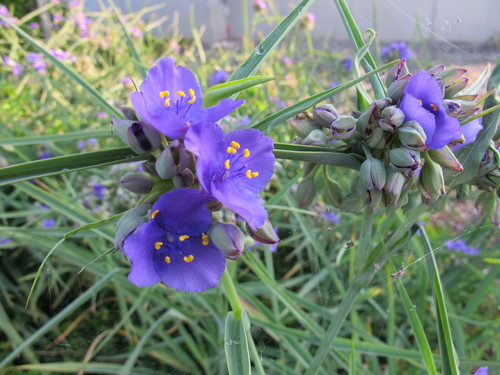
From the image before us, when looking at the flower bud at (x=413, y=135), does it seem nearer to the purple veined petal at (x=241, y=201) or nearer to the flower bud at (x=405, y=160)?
the flower bud at (x=405, y=160)

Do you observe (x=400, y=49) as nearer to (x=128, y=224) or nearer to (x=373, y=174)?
(x=373, y=174)

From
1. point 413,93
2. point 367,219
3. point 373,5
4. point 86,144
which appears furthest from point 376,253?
point 86,144

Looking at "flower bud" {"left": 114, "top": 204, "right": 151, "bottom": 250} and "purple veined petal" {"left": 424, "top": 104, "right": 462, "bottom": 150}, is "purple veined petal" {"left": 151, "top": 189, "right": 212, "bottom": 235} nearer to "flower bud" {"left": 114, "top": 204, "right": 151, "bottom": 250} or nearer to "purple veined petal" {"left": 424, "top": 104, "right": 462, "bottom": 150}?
"flower bud" {"left": 114, "top": 204, "right": 151, "bottom": 250}

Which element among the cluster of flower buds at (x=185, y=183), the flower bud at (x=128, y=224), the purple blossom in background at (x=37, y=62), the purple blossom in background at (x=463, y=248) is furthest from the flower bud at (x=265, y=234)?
the purple blossom in background at (x=37, y=62)

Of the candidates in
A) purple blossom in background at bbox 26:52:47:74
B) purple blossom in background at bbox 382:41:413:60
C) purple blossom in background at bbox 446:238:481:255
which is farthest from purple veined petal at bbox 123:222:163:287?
purple blossom in background at bbox 26:52:47:74

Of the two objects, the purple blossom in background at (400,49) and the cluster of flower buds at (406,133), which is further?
the purple blossom in background at (400,49)

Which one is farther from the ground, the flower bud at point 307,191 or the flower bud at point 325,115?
the flower bud at point 325,115
